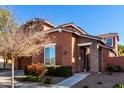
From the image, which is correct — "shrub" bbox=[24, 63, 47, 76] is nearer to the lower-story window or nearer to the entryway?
the lower-story window

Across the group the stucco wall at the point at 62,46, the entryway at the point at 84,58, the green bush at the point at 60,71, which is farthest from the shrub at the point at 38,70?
the entryway at the point at 84,58

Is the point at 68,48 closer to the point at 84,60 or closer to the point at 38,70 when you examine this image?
the point at 84,60

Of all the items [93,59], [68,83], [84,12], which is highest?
[84,12]

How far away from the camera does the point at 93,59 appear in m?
22.5

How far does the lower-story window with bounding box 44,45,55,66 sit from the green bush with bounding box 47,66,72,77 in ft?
6.70

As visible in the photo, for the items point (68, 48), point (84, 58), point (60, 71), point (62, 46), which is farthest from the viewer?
point (84, 58)

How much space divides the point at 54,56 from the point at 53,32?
6.90 ft

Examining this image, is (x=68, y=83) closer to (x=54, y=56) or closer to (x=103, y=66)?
(x=54, y=56)

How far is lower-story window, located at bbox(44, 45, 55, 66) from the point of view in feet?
73.6

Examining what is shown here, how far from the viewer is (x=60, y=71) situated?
1959 centimetres

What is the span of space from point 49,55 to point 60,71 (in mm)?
3421

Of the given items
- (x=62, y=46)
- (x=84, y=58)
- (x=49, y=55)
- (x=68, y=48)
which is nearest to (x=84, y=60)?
(x=84, y=58)
